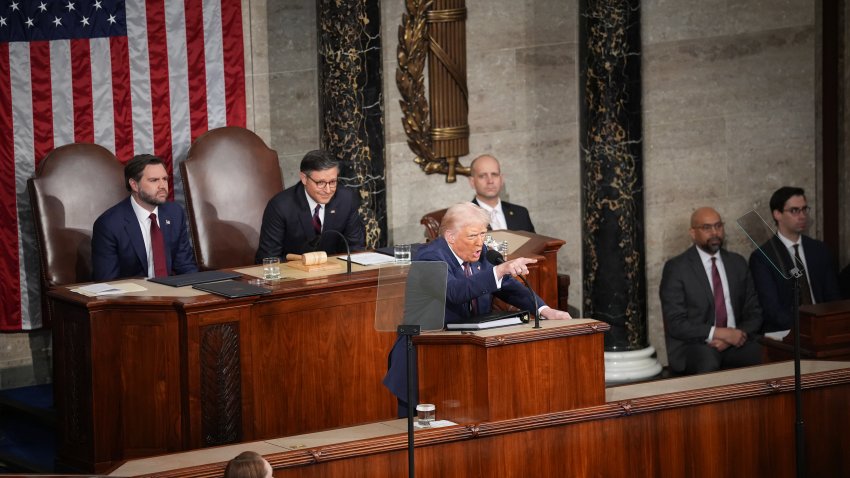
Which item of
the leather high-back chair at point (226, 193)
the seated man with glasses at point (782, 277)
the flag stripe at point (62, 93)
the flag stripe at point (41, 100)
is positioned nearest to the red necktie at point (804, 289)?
the seated man with glasses at point (782, 277)

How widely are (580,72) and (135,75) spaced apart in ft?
10.4

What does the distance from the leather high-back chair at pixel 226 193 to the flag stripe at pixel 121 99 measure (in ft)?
1.80

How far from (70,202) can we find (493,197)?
2.83 metres

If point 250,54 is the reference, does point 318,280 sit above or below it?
below

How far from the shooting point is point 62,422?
21.0ft

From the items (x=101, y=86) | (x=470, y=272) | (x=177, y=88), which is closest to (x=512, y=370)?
(x=470, y=272)

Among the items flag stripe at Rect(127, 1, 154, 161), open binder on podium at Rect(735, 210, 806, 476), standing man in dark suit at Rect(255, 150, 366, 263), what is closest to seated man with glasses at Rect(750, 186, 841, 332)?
open binder on podium at Rect(735, 210, 806, 476)

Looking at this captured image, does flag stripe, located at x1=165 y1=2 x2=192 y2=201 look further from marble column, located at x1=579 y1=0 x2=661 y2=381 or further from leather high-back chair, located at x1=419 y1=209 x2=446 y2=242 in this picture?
marble column, located at x1=579 y1=0 x2=661 y2=381

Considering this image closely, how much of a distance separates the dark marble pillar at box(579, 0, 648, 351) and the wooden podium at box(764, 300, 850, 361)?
8.13ft

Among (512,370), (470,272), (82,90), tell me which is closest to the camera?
(512,370)

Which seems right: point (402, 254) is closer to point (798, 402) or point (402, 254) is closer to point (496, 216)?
point (496, 216)

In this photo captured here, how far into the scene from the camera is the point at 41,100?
8.26 m

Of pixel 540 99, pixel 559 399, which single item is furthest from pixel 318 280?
pixel 540 99

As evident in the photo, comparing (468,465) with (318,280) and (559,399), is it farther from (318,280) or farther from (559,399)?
(318,280)
